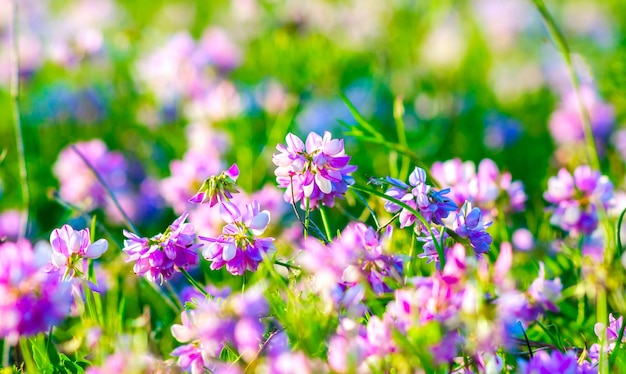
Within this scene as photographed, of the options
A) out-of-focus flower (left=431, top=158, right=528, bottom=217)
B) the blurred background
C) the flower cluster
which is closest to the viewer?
the flower cluster

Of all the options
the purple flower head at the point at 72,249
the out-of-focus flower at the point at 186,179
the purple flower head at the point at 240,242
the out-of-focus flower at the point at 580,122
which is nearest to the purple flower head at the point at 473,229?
the purple flower head at the point at 240,242

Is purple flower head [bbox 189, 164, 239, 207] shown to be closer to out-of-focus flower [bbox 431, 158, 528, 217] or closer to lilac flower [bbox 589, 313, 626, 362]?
out-of-focus flower [bbox 431, 158, 528, 217]

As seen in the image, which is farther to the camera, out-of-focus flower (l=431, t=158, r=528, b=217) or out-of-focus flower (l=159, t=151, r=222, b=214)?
out-of-focus flower (l=159, t=151, r=222, b=214)

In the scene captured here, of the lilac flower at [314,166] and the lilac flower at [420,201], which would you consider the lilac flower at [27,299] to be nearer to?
the lilac flower at [314,166]

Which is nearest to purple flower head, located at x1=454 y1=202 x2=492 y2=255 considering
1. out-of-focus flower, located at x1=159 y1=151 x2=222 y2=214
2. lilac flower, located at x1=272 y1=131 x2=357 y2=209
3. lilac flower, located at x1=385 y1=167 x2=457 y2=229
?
lilac flower, located at x1=385 y1=167 x2=457 y2=229

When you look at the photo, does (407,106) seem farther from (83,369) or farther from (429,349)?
(429,349)

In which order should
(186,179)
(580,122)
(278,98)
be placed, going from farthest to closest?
(278,98) → (580,122) → (186,179)

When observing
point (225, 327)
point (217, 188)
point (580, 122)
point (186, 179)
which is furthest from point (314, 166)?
point (580, 122)

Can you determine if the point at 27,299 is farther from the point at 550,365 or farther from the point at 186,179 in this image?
the point at 186,179
